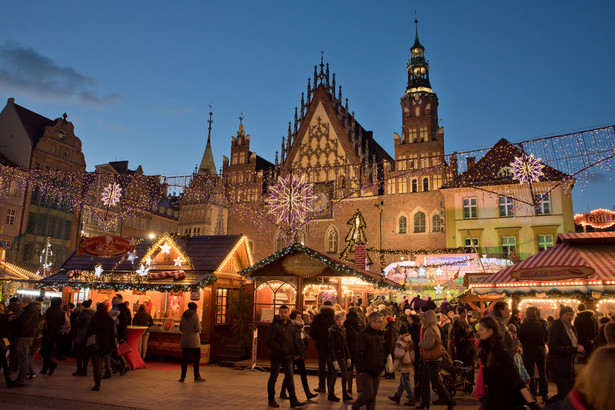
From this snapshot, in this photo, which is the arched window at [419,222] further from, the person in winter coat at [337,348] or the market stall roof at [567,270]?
the person in winter coat at [337,348]

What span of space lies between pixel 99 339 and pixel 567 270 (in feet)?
29.9

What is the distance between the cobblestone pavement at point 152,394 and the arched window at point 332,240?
23.0m

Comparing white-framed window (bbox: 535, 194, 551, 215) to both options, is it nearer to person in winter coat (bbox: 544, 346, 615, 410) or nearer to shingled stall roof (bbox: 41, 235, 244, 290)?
shingled stall roof (bbox: 41, 235, 244, 290)

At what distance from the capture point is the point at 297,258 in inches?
517

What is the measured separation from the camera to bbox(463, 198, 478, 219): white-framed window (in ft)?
95.2

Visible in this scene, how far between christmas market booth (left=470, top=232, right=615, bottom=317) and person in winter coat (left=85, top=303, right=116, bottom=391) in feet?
24.9

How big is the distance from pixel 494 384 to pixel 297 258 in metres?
9.39

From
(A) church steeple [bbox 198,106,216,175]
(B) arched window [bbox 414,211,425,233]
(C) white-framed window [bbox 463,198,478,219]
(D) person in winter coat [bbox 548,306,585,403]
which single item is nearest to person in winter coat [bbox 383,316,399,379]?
(D) person in winter coat [bbox 548,306,585,403]

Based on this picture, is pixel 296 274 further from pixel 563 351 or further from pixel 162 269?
pixel 563 351

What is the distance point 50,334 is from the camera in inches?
388

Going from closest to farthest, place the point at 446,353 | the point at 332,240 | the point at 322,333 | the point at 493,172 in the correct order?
the point at 446,353, the point at 322,333, the point at 493,172, the point at 332,240

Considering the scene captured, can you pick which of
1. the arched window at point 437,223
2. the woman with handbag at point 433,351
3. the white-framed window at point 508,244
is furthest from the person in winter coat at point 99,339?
the arched window at point 437,223

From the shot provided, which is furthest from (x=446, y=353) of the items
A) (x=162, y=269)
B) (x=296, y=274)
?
(x=162, y=269)

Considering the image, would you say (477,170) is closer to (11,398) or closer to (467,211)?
(467,211)
